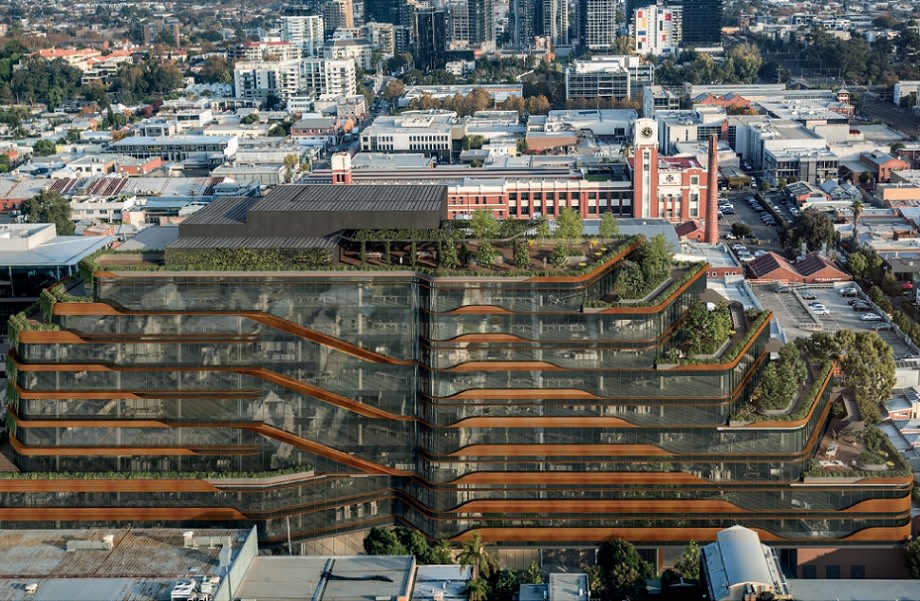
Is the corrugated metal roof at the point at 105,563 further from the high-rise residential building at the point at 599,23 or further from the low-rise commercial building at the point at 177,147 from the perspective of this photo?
the high-rise residential building at the point at 599,23

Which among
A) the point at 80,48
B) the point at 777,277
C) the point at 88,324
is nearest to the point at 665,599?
the point at 88,324

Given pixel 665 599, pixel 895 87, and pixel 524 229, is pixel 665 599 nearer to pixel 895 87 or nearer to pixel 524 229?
pixel 524 229

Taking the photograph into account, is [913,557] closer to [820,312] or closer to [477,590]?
[477,590]

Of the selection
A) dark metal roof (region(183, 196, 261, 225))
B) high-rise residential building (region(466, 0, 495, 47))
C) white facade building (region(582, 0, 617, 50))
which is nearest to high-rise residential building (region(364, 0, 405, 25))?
high-rise residential building (region(466, 0, 495, 47))

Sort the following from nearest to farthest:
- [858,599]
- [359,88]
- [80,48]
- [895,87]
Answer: [858,599]
[895,87]
[359,88]
[80,48]

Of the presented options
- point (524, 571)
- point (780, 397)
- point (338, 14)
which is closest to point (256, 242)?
point (524, 571)

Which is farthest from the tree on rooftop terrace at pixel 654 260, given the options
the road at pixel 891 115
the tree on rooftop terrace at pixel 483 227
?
the road at pixel 891 115
